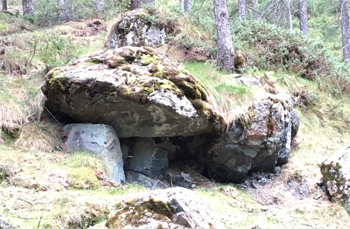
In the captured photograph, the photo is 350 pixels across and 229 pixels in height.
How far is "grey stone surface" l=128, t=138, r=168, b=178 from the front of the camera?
684 centimetres

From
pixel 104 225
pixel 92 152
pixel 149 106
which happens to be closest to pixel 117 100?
pixel 149 106

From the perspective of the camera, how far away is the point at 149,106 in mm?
6141

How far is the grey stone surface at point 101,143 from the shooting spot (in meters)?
6.23

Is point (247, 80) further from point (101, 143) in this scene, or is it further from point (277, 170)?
point (101, 143)


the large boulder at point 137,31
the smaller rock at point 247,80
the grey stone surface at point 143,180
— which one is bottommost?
the grey stone surface at point 143,180

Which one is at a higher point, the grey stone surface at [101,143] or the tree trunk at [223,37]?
the tree trunk at [223,37]


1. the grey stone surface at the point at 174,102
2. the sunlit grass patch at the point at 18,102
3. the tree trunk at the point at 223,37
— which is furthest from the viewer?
the tree trunk at the point at 223,37

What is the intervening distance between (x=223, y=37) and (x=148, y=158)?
12.2 feet

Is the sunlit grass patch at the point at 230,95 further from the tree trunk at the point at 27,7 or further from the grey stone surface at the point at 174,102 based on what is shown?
the tree trunk at the point at 27,7

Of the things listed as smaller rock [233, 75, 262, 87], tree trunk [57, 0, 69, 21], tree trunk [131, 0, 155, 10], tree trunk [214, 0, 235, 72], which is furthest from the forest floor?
tree trunk [57, 0, 69, 21]

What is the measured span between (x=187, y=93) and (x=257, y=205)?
230cm

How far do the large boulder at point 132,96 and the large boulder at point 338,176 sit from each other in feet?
7.37

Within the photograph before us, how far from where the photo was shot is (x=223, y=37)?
889cm

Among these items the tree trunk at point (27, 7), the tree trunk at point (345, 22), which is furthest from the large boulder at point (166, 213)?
the tree trunk at point (27, 7)
